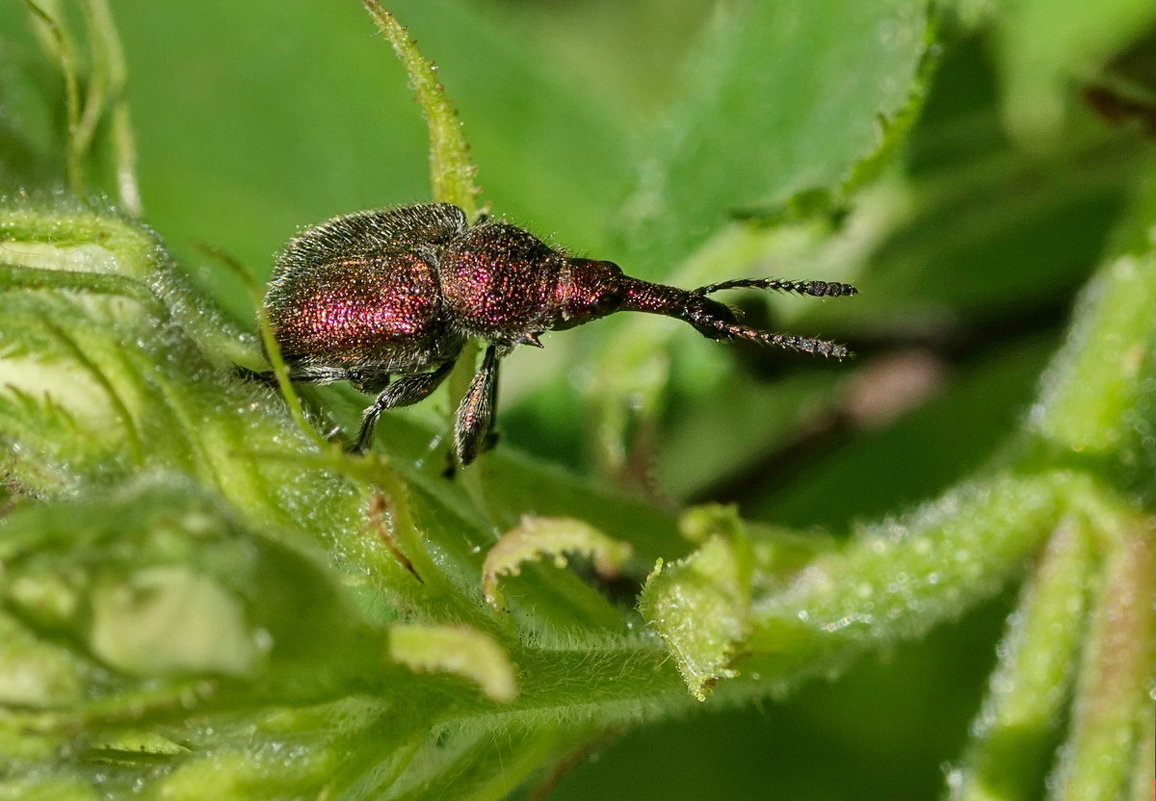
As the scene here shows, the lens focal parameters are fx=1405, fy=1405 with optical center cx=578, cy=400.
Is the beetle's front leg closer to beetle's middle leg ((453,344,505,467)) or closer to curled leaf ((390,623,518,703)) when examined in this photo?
beetle's middle leg ((453,344,505,467))

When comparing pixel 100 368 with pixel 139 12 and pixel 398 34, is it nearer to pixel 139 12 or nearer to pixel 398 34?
pixel 398 34

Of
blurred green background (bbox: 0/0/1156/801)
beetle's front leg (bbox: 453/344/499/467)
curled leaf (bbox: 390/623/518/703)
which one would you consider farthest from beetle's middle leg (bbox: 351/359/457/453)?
blurred green background (bbox: 0/0/1156/801)

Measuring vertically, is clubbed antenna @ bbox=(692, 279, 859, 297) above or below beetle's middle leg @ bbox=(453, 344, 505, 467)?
above

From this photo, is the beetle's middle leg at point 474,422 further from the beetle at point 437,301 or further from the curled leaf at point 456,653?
the curled leaf at point 456,653

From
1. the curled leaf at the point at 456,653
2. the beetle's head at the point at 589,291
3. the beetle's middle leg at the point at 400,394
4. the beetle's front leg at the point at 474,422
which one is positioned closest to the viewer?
the curled leaf at the point at 456,653

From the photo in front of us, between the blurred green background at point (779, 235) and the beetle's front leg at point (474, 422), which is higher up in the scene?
the blurred green background at point (779, 235)

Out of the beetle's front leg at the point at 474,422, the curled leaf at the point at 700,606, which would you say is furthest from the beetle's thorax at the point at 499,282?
the curled leaf at the point at 700,606

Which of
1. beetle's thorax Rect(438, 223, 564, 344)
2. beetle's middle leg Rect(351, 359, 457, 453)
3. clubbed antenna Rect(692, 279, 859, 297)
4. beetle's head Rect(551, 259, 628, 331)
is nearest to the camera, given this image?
beetle's middle leg Rect(351, 359, 457, 453)
